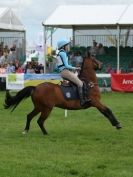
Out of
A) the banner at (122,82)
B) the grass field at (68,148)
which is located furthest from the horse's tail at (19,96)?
the banner at (122,82)

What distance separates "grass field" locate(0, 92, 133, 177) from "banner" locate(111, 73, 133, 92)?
9258mm

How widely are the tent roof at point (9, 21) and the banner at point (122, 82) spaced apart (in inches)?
348

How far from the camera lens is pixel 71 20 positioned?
3161cm

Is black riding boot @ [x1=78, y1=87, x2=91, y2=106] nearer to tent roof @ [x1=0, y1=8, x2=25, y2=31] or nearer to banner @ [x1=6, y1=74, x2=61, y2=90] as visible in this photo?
banner @ [x1=6, y1=74, x2=61, y2=90]

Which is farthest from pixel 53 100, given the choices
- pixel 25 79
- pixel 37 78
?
pixel 25 79

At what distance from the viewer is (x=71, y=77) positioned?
14.5 m

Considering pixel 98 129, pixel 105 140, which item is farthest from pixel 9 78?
pixel 105 140

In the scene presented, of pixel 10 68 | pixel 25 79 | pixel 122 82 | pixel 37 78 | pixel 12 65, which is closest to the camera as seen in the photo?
pixel 37 78

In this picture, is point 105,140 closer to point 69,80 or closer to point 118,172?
point 69,80

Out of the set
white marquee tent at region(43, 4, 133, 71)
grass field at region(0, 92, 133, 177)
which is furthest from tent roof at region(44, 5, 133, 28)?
grass field at region(0, 92, 133, 177)

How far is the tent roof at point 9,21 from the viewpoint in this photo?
34497 mm

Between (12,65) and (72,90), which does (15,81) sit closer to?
(12,65)

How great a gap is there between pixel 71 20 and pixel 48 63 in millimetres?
3633

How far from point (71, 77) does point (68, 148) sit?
2.90 meters
